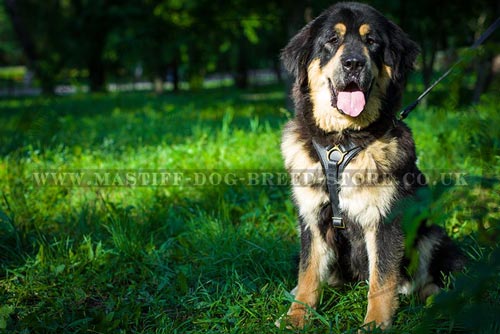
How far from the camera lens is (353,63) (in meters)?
2.58

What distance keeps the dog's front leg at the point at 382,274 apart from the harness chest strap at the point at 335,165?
0.21 meters

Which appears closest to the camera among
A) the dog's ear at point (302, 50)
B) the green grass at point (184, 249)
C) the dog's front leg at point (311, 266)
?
the green grass at point (184, 249)

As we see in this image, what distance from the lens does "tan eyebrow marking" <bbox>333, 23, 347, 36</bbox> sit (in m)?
2.72

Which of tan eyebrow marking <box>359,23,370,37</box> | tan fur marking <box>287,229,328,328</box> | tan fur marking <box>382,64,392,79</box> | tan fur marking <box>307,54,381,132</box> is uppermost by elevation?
tan eyebrow marking <box>359,23,370,37</box>

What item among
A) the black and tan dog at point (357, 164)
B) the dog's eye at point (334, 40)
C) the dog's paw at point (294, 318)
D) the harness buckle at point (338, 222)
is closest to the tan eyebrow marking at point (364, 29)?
the black and tan dog at point (357, 164)

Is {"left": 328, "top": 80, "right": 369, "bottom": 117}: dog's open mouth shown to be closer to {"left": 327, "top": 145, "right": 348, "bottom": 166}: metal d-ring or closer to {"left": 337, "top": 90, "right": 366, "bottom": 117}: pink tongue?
{"left": 337, "top": 90, "right": 366, "bottom": 117}: pink tongue

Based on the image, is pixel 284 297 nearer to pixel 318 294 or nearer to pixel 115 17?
pixel 318 294

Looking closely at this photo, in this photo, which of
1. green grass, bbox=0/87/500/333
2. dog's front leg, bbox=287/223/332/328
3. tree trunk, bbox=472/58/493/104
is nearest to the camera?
green grass, bbox=0/87/500/333

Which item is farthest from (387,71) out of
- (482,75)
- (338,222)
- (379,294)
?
(482,75)

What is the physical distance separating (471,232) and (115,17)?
346 inches

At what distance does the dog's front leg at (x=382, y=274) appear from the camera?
7.82 feet

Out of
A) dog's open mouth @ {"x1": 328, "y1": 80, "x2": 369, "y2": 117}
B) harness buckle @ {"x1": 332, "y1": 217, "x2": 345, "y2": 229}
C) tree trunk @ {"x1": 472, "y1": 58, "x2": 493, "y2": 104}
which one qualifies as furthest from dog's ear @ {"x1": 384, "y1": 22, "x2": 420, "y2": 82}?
tree trunk @ {"x1": 472, "y1": 58, "x2": 493, "y2": 104}

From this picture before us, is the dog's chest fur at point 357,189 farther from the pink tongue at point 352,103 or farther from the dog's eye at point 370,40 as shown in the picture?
the dog's eye at point 370,40

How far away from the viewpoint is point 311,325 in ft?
7.97
